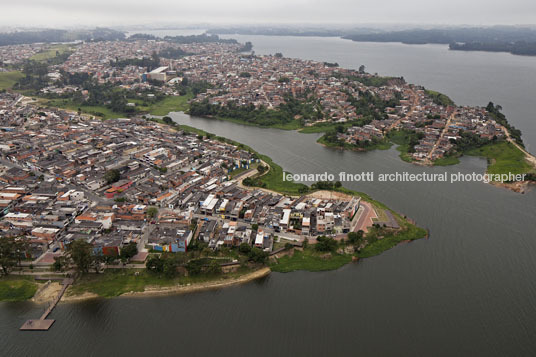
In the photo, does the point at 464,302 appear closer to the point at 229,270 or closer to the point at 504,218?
the point at 504,218

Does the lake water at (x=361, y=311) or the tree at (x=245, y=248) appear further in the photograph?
the tree at (x=245, y=248)

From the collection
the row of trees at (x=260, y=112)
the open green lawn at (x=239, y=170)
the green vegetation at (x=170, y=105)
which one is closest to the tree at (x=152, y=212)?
the open green lawn at (x=239, y=170)

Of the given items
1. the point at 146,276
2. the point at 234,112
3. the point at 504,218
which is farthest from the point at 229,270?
the point at 234,112

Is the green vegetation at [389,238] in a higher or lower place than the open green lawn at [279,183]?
lower

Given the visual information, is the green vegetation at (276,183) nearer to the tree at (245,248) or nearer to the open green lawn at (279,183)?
the open green lawn at (279,183)

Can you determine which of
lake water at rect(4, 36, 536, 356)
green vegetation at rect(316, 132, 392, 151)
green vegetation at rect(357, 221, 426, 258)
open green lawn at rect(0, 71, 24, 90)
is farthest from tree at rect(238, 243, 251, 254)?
open green lawn at rect(0, 71, 24, 90)

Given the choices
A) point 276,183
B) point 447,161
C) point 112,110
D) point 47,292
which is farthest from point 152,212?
point 112,110

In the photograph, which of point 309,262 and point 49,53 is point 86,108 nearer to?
point 309,262
